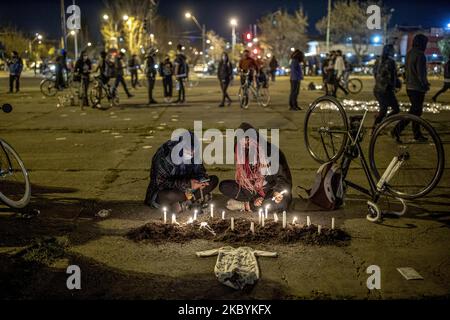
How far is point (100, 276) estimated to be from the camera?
451cm

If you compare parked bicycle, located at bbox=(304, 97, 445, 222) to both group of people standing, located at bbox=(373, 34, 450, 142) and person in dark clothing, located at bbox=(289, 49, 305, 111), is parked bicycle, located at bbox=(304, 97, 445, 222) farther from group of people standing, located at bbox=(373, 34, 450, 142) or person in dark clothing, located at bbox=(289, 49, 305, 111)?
person in dark clothing, located at bbox=(289, 49, 305, 111)

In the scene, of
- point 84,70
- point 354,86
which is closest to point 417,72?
point 84,70

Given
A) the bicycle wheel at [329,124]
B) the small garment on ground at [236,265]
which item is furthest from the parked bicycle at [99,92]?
the small garment on ground at [236,265]

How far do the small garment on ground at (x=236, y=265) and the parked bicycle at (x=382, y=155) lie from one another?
1.81 m

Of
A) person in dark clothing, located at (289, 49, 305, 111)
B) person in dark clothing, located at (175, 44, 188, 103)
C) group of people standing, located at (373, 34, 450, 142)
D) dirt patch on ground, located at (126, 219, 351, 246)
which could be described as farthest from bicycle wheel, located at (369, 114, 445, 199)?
person in dark clothing, located at (175, 44, 188, 103)

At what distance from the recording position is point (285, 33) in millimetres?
83812

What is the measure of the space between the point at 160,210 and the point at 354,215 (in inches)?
89.5

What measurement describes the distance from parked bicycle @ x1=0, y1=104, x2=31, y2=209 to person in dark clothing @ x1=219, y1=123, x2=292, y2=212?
2.46 m

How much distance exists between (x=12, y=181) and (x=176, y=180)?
2955mm

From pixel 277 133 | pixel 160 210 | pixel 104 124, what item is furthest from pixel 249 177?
pixel 104 124

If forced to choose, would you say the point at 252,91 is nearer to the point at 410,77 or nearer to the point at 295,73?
the point at 295,73

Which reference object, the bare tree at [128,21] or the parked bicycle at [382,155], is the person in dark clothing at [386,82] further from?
the bare tree at [128,21]

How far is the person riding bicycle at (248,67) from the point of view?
1839 centimetres
